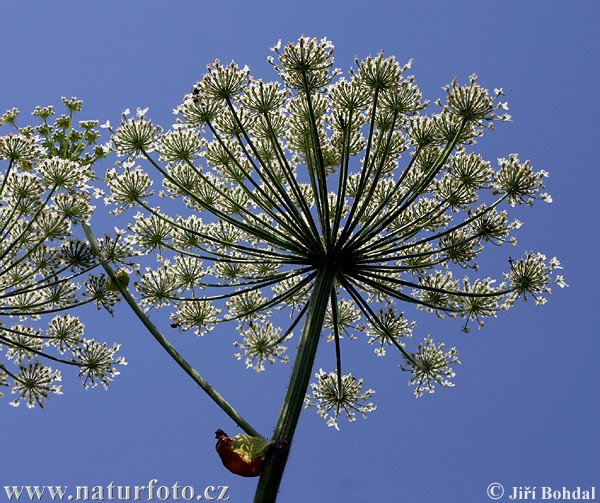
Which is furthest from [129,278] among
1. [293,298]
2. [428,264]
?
[428,264]

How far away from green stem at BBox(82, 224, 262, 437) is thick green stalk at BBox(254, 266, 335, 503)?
0.37 meters

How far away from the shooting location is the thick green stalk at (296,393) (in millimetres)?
8438

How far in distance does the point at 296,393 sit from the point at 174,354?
195 cm

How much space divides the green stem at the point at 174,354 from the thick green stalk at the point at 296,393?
1.21ft

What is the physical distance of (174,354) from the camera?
10.3 m

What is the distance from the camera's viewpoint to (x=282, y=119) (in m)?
12.6

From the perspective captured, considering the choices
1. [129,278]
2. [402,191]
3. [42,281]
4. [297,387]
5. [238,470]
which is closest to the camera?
[238,470]

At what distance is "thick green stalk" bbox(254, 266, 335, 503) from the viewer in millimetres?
8438

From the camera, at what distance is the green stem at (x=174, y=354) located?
30.4 feet

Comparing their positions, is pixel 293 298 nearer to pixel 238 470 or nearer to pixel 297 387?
pixel 297 387

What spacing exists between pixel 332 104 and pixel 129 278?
424 centimetres

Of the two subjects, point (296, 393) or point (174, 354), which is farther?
point (174, 354)

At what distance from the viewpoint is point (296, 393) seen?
366 inches

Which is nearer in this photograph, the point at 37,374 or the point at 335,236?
the point at 335,236
